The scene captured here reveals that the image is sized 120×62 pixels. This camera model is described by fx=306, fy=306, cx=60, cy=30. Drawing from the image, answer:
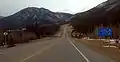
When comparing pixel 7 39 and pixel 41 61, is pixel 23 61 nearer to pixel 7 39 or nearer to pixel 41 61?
pixel 41 61

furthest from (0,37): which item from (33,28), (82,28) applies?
(82,28)

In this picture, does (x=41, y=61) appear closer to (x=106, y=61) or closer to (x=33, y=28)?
(x=106, y=61)

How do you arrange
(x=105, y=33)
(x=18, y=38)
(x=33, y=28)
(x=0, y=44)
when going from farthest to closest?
(x=33, y=28), (x=18, y=38), (x=0, y=44), (x=105, y=33)

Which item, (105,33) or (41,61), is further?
(105,33)

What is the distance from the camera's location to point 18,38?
7969 cm

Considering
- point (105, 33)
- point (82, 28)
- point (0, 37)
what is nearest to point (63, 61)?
point (105, 33)

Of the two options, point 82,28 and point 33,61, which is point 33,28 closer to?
point 82,28

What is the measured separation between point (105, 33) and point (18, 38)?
42080 millimetres

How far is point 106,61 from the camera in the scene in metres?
19.4

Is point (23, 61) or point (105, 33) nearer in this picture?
point (23, 61)

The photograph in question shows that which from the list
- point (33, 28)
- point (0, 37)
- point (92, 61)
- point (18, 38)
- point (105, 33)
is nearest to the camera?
point (92, 61)

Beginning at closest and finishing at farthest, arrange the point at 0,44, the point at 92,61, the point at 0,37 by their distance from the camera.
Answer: the point at 92,61, the point at 0,44, the point at 0,37

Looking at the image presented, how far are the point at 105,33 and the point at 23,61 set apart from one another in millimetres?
23395

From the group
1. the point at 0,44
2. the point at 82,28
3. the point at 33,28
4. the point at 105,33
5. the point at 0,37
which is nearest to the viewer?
the point at 105,33
